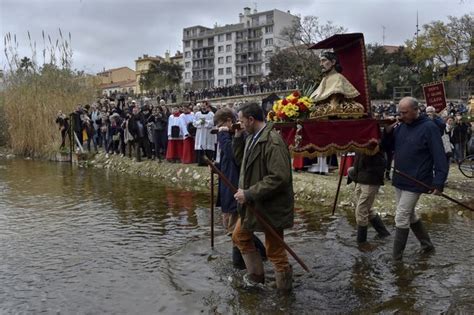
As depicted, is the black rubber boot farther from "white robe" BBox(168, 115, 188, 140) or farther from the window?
the window

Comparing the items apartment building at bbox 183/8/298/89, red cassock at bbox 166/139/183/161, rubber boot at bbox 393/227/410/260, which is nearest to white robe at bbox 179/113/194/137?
red cassock at bbox 166/139/183/161

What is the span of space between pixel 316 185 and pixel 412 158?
528 centimetres

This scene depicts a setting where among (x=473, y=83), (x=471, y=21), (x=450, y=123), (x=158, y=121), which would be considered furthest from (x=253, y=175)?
(x=471, y=21)

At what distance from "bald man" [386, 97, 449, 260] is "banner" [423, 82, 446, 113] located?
21.4ft

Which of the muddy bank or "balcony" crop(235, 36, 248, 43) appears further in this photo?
"balcony" crop(235, 36, 248, 43)

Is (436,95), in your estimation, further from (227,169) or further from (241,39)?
(241,39)

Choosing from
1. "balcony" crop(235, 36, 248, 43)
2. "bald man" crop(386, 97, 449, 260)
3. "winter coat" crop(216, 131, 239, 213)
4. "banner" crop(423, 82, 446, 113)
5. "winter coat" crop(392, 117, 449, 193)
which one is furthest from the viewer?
"balcony" crop(235, 36, 248, 43)

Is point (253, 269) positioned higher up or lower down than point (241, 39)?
lower down

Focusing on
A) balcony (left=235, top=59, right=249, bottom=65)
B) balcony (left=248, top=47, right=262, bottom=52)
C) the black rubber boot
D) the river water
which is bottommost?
the river water

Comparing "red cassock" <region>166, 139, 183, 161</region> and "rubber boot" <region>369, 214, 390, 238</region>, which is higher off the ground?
"red cassock" <region>166, 139, 183, 161</region>

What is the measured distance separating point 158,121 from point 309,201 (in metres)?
7.82

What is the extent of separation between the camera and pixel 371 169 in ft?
24.0

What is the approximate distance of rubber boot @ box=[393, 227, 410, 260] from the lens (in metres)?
6.56

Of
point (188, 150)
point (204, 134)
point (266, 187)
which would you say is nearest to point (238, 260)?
point (266, 187)
